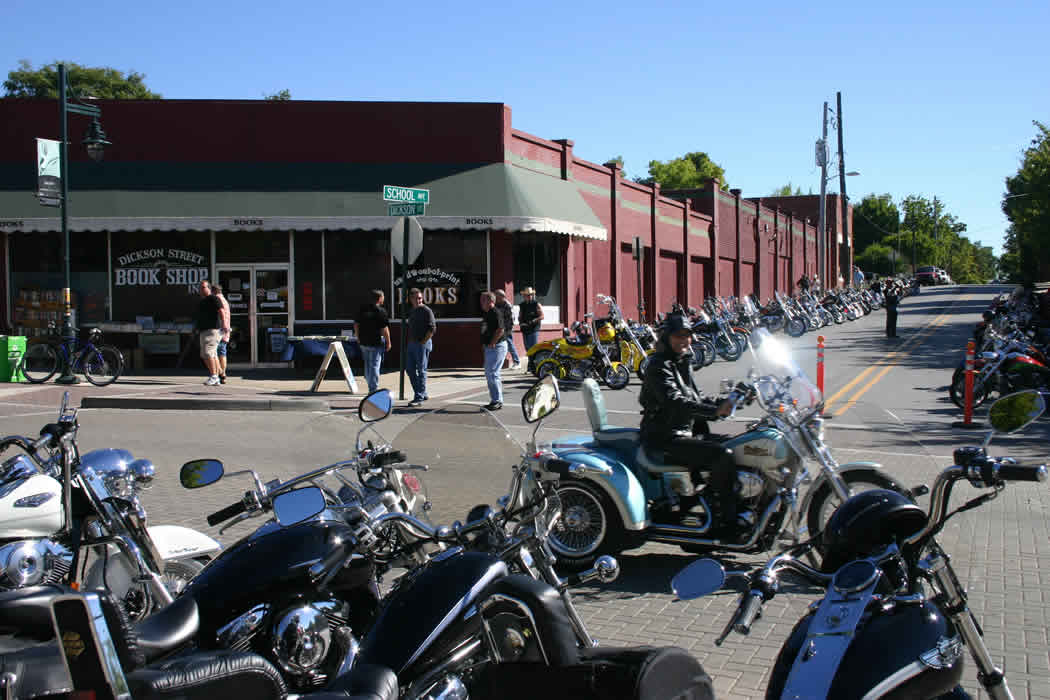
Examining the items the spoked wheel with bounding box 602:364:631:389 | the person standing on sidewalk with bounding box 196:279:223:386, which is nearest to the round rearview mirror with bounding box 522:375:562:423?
the spoked wheel with bounding box 602:364:631:389

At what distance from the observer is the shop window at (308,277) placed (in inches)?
853

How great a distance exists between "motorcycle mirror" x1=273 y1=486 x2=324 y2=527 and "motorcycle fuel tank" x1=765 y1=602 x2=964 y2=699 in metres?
1.70

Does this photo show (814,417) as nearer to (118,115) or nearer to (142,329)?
(142,329)

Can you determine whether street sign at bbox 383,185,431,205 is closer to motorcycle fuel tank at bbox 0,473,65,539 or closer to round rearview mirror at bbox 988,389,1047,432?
motorcycle fuel tank at bbox 0,473,65,539

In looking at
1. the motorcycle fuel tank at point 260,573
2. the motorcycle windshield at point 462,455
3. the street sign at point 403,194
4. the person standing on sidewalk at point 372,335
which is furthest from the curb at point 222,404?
the motorcycle fuel tank at point 260,573

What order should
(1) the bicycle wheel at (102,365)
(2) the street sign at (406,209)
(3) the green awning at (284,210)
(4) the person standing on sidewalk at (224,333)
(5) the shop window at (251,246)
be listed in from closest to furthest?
(2) the street sign at (406,209)
(4) the person standing on sidewalk at (224,333)
(1) the bicycle wheel at (102,365)
(3) the green awning at (284,210)
(5) the shop window at (251,246)

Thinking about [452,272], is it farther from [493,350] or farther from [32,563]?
[32,563]

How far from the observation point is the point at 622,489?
618cm

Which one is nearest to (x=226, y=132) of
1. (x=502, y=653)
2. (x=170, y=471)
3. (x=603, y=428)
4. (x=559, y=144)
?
(x=559, y=144)

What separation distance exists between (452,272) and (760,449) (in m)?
16.6

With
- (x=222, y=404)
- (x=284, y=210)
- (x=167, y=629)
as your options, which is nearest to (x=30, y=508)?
(x=167, y=629)

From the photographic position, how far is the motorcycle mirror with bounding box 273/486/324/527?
3.35 m

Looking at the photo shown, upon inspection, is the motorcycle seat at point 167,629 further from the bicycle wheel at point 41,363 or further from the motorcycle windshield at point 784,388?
the bicycle wheel at point 41,363

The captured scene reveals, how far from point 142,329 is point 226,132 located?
4.72 m
